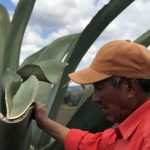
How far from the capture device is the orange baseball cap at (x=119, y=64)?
4.95ft

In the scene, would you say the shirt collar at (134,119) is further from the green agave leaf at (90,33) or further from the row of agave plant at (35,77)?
the green agave leaf at (90,33)

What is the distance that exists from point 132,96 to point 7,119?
32cm

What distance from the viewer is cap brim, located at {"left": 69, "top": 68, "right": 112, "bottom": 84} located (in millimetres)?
1526

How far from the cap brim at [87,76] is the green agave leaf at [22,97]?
12 cm

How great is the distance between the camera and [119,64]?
1.53 metres

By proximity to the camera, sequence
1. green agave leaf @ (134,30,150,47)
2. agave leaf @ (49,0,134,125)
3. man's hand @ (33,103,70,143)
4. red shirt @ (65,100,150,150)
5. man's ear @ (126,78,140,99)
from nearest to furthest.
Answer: red shirt @ (65,100,150,150) < man's ear @ (126,78,140,99) < man's hand @ (33,103,70,143) < agave leaf @ (49,0,134,125) < green agave leaf @ (134,30,150,47)

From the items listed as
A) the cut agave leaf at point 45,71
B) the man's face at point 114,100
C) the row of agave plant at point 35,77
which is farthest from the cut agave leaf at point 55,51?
the man's face at point 114,100

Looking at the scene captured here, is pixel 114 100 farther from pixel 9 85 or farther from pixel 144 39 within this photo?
pixel 144 39

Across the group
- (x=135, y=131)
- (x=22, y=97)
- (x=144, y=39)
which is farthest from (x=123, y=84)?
(x=144, y=39)

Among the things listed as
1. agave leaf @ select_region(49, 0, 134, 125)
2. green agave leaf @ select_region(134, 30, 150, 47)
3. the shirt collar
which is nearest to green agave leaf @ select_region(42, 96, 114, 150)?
agave leaf @ select_region(49, 0, 134, 125)

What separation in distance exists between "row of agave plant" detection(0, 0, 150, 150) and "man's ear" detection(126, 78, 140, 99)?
0.62ft

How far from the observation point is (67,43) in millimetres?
2086

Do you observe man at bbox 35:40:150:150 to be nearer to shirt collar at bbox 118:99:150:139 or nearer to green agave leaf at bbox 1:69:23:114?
shirt collar at bbox 118:99:150:139

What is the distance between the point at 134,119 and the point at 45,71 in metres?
0.27
